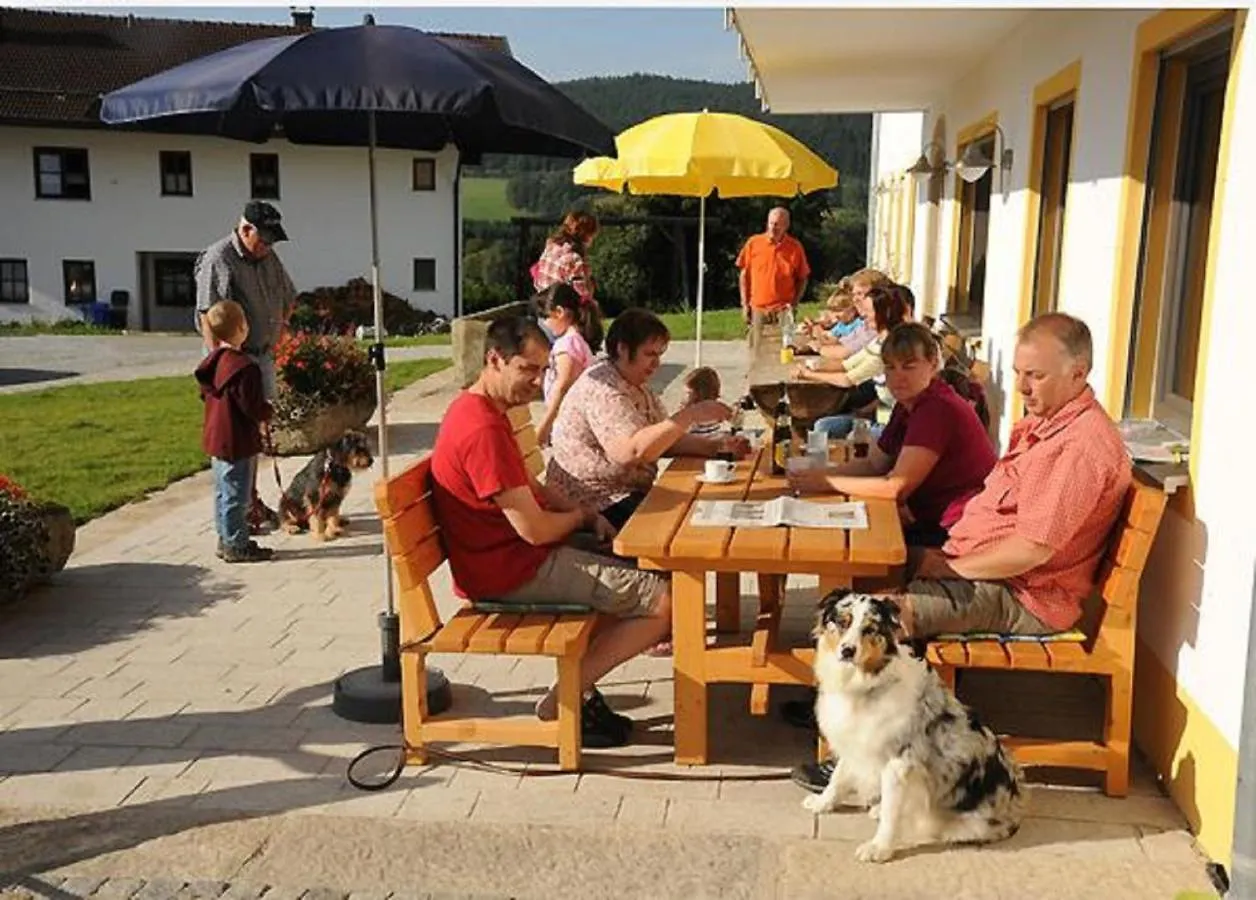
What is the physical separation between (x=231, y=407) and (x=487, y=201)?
4628cm

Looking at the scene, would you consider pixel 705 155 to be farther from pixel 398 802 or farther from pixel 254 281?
pixel 398 802

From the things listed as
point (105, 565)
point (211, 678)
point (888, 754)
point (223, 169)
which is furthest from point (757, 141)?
point (223, 169)

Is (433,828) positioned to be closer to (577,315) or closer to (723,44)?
(577,315)

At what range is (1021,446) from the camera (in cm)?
394

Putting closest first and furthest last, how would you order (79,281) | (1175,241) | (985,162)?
(1175,241), (985,162), (79,281)

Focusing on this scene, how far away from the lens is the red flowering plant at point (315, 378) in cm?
924

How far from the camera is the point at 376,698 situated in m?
4.34

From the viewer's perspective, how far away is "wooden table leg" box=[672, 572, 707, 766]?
12.5 feet

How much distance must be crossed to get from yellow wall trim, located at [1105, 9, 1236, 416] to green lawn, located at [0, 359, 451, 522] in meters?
5.86

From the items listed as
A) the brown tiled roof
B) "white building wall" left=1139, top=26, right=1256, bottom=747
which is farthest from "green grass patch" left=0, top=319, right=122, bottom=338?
"white building wall" left=1139, top=26, right=1256, bottom=747

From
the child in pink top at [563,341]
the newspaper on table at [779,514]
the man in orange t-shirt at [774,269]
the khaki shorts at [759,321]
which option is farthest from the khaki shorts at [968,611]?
the man in orange t-shirt at [774,269]

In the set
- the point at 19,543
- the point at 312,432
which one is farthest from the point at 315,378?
the point at 19,543

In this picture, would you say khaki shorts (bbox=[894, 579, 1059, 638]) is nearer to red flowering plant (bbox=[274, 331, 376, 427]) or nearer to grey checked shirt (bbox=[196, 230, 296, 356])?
grey checked shirt (bbox=[196, 230, 296, 356])

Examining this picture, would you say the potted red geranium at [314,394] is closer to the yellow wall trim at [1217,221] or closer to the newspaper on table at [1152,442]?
the newspaper on table at [1152,442]
